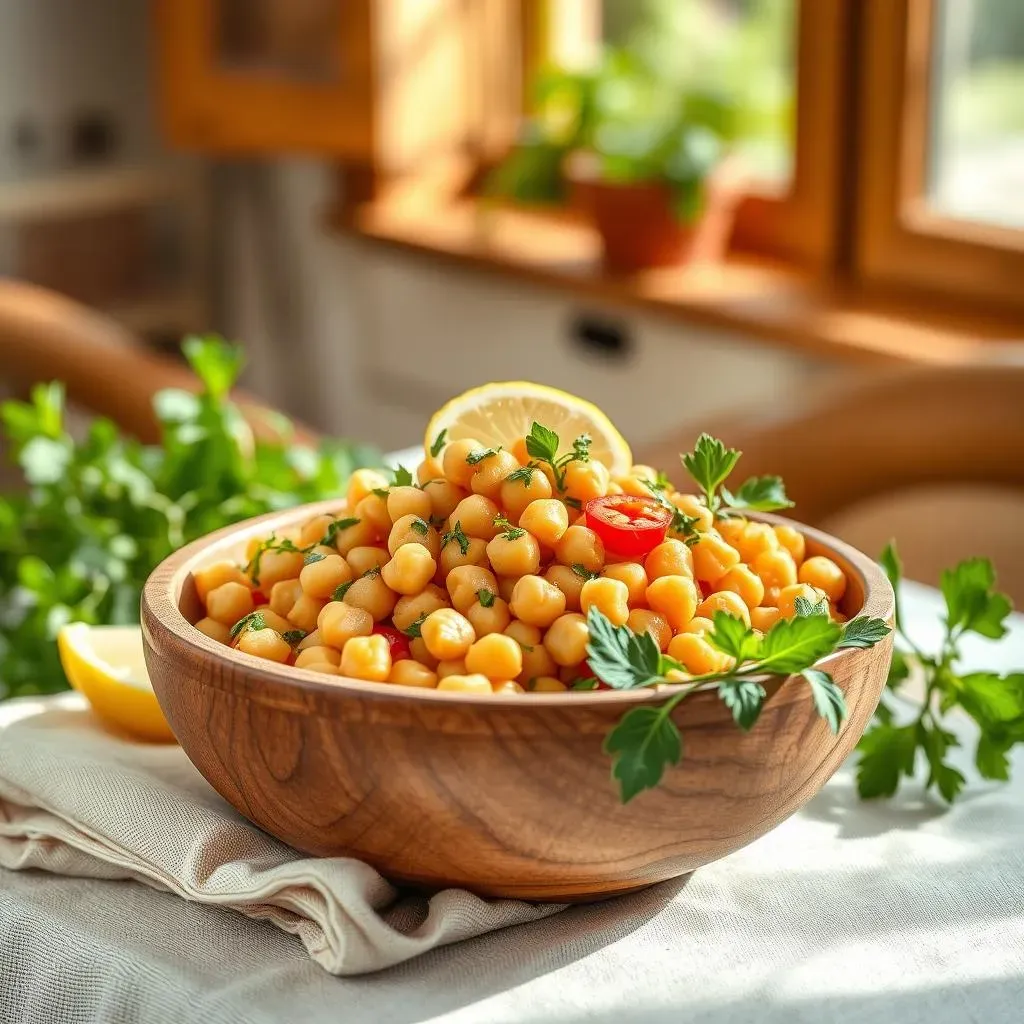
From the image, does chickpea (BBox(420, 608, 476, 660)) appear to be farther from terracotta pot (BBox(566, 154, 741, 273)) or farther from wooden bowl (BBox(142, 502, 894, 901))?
terracotta pot (BBox(566, 154, 741, 273))

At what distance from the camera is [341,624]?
2.57 ft

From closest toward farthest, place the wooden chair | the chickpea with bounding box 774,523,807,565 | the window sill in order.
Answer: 1. the chickpea with bounding box 774,523,807,565
2. the wooden chair
3. the window sill

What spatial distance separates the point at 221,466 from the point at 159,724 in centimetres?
35

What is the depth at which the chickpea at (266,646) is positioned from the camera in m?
0.79

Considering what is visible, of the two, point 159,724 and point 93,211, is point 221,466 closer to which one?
point 159,724

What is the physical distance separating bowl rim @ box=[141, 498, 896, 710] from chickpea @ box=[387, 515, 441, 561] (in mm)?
95

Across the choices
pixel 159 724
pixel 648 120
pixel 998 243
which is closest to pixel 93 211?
pixel 648 120

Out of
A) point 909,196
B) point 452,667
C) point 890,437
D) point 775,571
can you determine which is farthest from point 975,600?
point 909,196

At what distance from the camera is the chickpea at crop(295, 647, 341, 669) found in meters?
0.77

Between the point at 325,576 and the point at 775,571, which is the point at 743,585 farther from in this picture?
the point at 325,576

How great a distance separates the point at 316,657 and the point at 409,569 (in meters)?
0.06

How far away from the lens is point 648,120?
2.89 m

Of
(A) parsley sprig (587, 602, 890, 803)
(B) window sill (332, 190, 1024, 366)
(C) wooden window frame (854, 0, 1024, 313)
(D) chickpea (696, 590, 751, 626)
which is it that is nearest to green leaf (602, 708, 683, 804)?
(A) parsley sprig (587, 602, 890, 803)

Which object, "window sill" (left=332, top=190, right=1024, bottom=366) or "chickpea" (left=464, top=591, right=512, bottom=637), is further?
"window sill" (left=332, top=190, right=1024, bottom=366)
